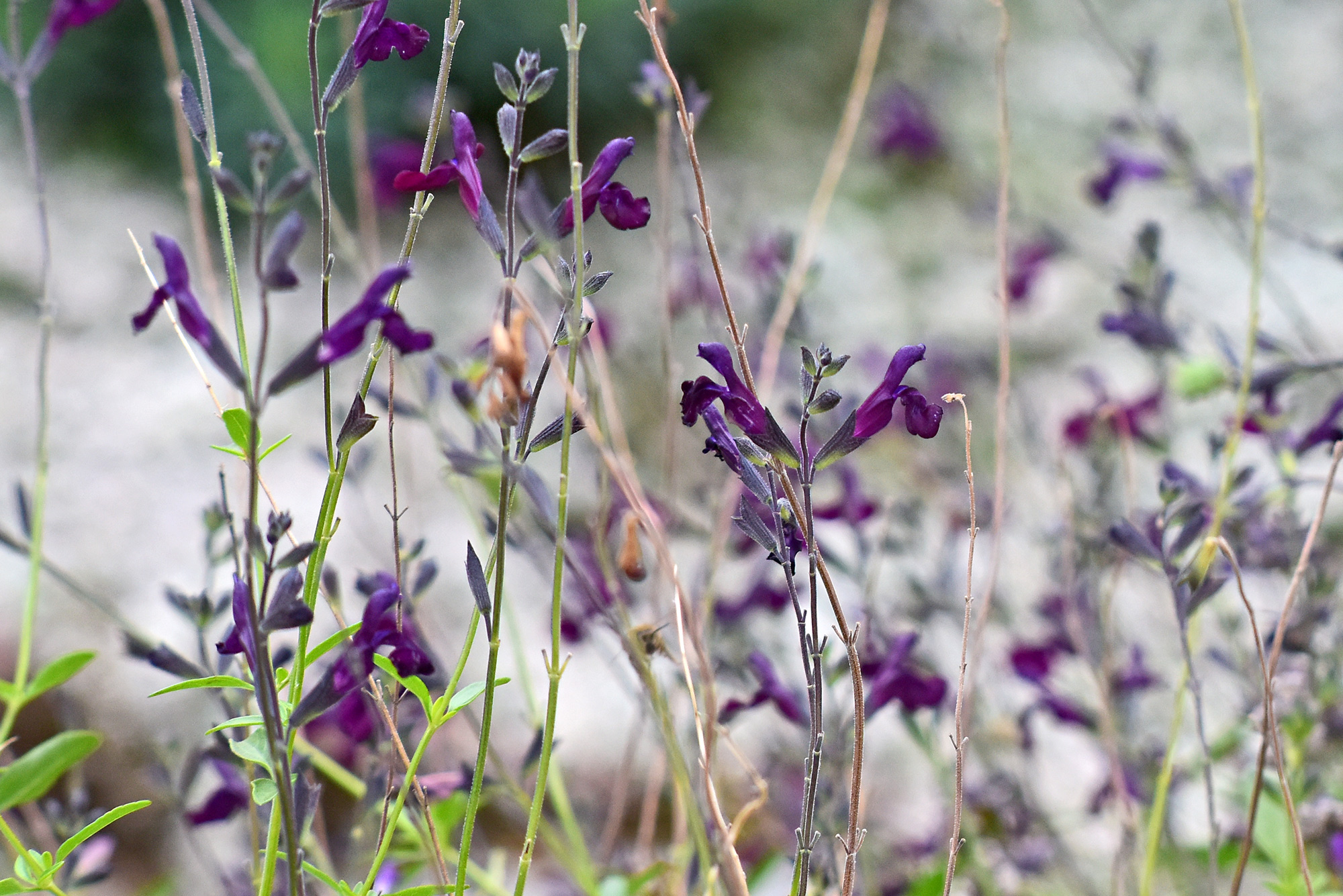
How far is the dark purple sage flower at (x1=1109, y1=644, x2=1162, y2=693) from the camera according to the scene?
0.97 m

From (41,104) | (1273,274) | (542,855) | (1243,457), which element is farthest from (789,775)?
(41,104)

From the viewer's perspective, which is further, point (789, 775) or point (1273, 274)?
point (1273, 274)

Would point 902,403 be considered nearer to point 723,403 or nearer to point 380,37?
point 723,403

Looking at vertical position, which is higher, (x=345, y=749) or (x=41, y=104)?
(x=41, y=104)

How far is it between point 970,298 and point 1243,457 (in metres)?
0.73

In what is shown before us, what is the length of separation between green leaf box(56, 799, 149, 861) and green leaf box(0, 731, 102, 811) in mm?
29

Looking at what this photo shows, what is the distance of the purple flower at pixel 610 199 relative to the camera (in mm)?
447

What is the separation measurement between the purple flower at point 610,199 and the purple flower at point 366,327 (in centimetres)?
11

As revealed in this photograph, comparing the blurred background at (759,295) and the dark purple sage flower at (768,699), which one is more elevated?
the blurred background at (759,295)

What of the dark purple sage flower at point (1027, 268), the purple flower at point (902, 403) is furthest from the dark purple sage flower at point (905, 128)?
the purple flower at point (902, 403)

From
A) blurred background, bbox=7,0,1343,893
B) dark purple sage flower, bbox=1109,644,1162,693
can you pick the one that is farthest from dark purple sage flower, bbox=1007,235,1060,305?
dark purple sage flower, bbox=1109,644,1162,693

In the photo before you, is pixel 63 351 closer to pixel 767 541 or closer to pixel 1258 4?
pixel 767 541

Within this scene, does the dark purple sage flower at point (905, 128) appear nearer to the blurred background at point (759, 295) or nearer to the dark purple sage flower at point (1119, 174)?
the blurred background at point (759, 295)

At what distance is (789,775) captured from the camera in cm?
125
